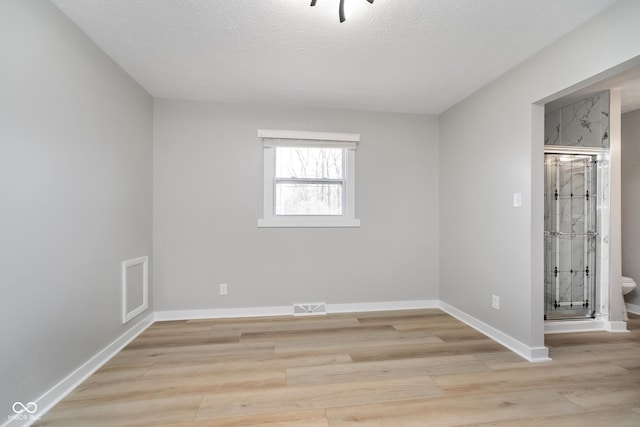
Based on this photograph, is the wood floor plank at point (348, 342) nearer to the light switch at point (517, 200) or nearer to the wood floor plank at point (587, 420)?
the wood floor plank at point (587, 420)

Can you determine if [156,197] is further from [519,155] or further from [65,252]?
[519,155]

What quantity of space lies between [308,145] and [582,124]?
312 centimetres

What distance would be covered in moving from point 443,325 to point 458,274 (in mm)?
620

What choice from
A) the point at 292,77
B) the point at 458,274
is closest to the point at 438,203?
the point at 458,274


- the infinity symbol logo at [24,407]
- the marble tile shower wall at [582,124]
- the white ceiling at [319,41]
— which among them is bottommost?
the infinity symbol logo at [24,407]

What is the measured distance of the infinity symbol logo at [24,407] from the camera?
1510 millimetres

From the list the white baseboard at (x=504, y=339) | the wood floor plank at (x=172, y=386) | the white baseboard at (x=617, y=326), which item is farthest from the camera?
the white baseboard at (x=617, y=326)

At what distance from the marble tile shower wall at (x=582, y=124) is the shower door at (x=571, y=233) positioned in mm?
250

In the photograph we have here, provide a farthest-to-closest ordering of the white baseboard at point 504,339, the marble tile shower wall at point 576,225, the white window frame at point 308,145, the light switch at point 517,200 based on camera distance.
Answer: the white window frame at point 308,145
the marble tile shower wall at point 576,225
the light switch at point 517,200
the white baseboard at point 504,339

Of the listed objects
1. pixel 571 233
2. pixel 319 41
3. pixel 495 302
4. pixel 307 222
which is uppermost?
pixel 319 41

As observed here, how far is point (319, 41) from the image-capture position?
2.12 meters

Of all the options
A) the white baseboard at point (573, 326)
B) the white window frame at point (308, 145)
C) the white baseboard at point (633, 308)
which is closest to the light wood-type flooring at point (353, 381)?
the white baseboard at point (573, 326)

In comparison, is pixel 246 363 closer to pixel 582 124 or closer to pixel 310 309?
pixel 310 309

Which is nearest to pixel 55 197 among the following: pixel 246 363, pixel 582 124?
pixel 246 363
